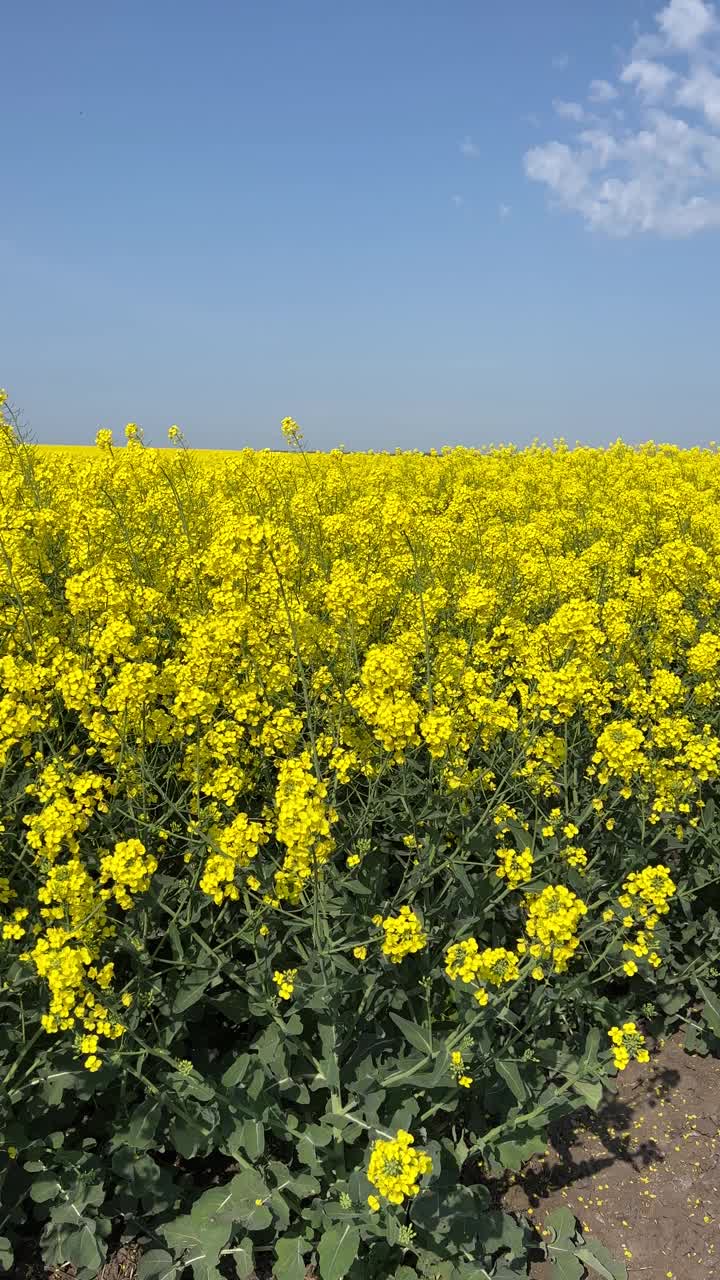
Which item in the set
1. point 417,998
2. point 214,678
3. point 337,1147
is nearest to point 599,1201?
point 417,998

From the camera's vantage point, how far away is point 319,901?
98.7 inches

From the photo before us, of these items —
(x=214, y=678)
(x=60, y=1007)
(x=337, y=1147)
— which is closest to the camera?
(x=60, y=1007)

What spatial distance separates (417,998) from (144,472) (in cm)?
517

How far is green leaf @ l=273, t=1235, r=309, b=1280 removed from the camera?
2.32 meters

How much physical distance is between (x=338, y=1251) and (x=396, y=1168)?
589 mm

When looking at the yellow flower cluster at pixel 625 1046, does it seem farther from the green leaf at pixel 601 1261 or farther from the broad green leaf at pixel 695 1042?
the broad green leaf at pixel 695 1042

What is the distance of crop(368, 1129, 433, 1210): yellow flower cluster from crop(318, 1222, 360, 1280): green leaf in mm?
433

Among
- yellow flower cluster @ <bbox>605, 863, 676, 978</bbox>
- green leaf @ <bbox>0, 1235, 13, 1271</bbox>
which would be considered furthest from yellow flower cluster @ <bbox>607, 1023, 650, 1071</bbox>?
green leaf @ <bbox>0, 1235, 13, 1271</bbox>

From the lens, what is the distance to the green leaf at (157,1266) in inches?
95.6

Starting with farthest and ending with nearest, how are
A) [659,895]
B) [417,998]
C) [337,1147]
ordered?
[417,998]
[659,895]
[337,1147]

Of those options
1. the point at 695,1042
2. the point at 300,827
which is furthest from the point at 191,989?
the point at 695,1042

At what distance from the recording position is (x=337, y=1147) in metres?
2.51

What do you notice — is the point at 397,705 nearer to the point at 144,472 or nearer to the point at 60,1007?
the point at 60,1007

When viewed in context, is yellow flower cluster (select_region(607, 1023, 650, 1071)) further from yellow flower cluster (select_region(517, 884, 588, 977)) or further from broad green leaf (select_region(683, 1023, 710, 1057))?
broad green leaf (select_region(683, 1023, 710, 1057))
